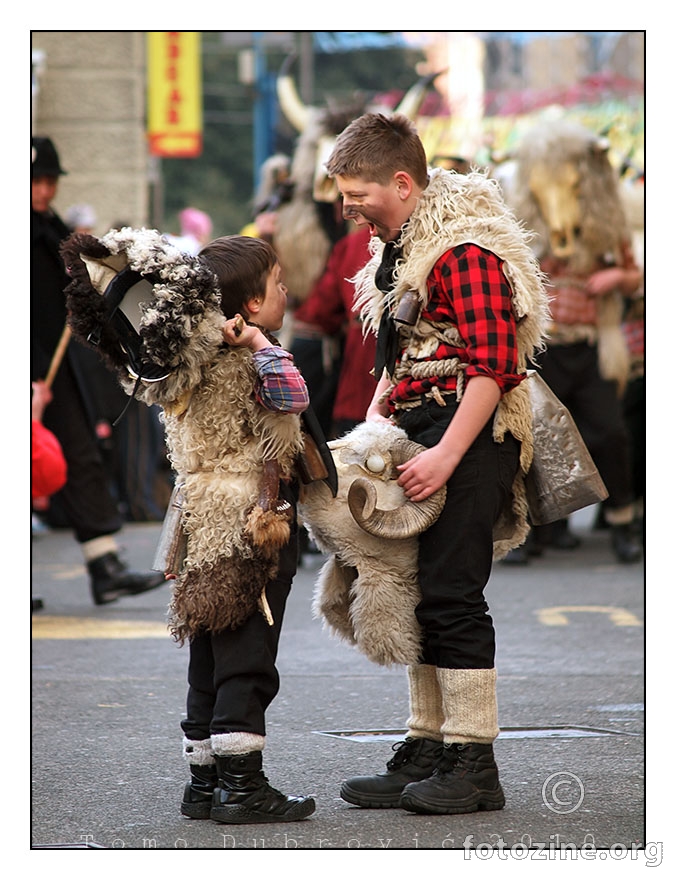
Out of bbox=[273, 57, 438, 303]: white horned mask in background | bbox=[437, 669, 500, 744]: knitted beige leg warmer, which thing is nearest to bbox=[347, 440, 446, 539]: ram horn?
bbox=[437, 669, 500, 744]: knitted beige leg warmer

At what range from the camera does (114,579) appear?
7383mm

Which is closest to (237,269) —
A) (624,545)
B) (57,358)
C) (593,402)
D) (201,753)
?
(201,753)

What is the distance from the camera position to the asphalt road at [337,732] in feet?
12.0

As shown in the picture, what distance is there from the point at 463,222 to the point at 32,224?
3.82 m

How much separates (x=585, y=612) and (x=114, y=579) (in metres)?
2.35

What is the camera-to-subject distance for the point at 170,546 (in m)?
3.91

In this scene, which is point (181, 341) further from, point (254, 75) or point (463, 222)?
point (254, 75)

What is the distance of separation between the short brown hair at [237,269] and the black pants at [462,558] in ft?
2.01

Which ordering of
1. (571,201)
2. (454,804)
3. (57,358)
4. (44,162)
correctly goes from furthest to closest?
1. (571,201)
2. (44,162)
3. (57,358)
4. (454,804)

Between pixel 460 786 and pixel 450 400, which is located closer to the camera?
pixel 460 786

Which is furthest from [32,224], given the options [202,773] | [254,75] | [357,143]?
[254,75]

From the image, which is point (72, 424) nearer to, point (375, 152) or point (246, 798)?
point (375, 152)

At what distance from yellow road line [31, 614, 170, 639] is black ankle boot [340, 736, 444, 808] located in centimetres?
277

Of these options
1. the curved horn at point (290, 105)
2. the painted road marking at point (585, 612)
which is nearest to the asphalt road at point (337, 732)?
the painted road marking at point (585, 612)
